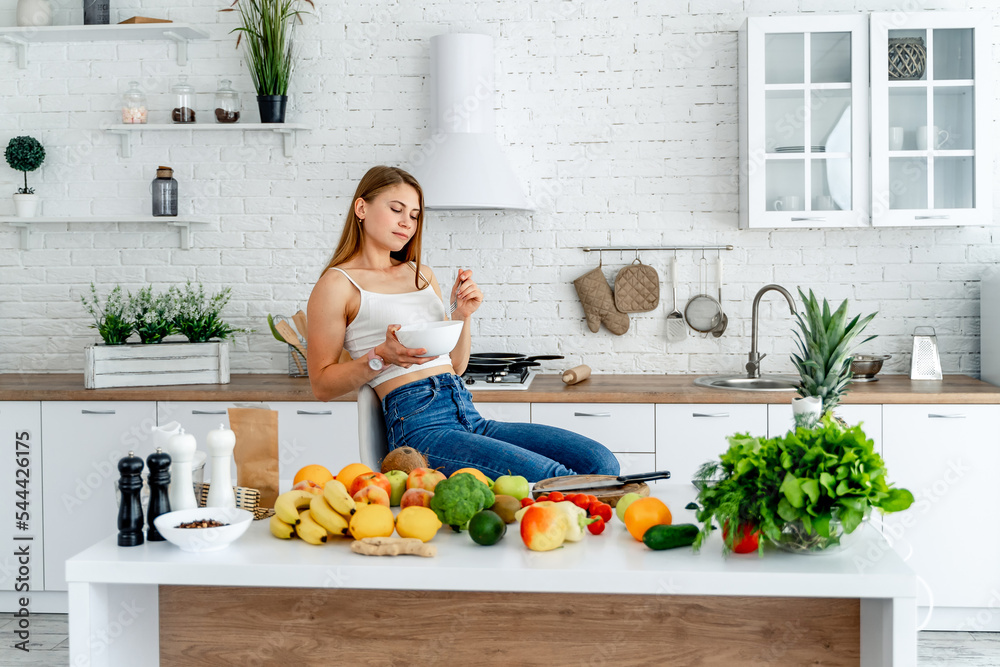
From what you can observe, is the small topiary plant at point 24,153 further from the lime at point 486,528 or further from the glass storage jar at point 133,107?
the lime at point 486,528

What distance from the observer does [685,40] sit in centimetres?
389

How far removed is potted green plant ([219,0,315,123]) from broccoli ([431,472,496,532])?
9.31 feet

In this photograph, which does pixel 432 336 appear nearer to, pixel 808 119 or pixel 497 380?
pixel 497 380

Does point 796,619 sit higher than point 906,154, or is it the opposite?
point 906,154

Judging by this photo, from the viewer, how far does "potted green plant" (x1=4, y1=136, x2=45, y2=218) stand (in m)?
3.95

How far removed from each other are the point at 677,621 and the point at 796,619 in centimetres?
20

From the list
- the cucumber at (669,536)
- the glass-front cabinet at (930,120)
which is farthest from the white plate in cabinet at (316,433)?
the glass-front cabinet at (930,120)

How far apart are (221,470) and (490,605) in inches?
21.5

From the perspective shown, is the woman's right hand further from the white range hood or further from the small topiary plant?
the small topiary plant

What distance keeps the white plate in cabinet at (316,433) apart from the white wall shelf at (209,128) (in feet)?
4.31

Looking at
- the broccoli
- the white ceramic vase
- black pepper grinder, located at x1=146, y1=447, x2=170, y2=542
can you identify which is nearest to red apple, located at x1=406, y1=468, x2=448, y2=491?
the broccoli

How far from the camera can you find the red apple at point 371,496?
1546 millimetres

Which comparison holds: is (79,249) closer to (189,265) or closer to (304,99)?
(189,265)

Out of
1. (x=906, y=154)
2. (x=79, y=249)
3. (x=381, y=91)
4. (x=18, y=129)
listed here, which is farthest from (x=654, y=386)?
(x=18, y=129)
